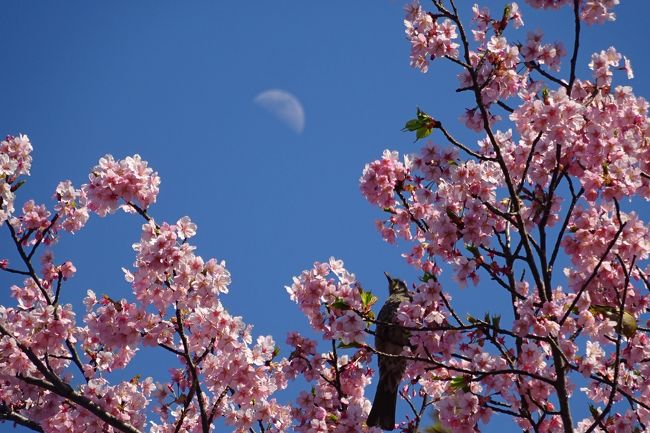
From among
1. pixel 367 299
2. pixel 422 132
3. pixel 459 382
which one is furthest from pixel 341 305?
pixel 422 132

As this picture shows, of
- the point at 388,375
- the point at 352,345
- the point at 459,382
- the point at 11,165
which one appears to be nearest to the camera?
the point at 459,382

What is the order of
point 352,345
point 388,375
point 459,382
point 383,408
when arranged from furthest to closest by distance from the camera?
point 388,375 < point 383,408 < point 352,345 < point 459,382

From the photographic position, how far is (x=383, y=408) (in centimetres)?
878

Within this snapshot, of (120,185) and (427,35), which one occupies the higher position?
(427,35)

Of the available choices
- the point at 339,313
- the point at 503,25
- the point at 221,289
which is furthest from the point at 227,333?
the point at 503,25

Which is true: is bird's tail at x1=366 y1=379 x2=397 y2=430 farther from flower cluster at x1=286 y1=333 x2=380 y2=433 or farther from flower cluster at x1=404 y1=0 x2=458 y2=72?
flower cluster at x1=404 y1=0 x2=458 y2=72

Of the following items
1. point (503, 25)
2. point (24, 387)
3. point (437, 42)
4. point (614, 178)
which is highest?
point (503, 25)

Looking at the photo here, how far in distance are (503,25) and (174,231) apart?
3683mm

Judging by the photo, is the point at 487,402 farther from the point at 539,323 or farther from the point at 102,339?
the point at 102,339

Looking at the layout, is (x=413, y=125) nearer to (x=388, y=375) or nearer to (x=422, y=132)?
(x=422, y=132)

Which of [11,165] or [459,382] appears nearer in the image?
[459,382]

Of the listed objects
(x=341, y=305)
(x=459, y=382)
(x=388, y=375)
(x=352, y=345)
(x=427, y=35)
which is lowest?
(x=459, y=382)

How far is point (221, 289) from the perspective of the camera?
659cm

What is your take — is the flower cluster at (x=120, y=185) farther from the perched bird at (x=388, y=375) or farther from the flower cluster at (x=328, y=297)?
the perched bird at (x=388, y=375)
